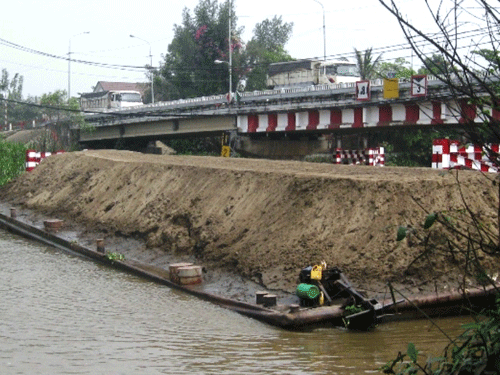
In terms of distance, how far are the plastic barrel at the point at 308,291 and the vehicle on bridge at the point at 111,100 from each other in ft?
161

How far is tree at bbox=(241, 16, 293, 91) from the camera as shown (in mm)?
70000

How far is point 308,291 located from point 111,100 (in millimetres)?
50398

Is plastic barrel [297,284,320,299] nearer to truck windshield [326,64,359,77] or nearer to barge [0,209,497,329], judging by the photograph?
barge [0,209,497,329]

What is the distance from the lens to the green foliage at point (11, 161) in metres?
30.3

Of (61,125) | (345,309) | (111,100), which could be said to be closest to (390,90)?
(345,309)

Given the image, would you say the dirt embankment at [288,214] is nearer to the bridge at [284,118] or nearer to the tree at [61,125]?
the bridge at [284,118]

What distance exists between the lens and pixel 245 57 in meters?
71.4

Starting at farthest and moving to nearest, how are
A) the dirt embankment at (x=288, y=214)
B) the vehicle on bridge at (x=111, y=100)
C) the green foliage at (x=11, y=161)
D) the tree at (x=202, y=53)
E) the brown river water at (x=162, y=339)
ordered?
the tree at (x=202, y=53) → the vehicle on bridge at (x=111, y=100) → the green foliage at (x=11, y=161) → the dirt embankment at (x=288, y=214) → the brown river water at (x=162, y=339)

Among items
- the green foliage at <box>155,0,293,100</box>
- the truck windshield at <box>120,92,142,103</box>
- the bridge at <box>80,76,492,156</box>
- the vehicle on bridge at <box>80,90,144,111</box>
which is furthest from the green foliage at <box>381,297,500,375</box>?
the green foliage at <box>155,0,293,100</box>

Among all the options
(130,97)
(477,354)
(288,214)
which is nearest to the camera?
(477,354)

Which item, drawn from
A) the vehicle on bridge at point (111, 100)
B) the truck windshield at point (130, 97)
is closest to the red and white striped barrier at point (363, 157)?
the vehicle on bridge at point (111, 100)

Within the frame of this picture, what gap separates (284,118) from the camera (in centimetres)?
3272

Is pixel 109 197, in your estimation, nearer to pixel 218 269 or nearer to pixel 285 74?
pixel 218 269

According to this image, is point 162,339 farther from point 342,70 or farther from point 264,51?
point 264,51
